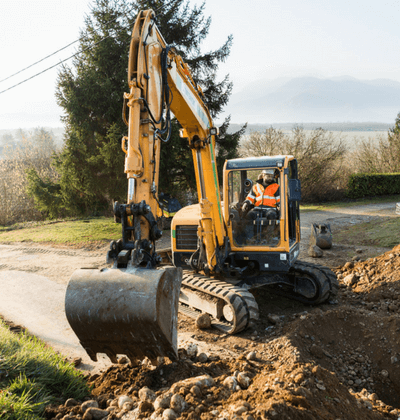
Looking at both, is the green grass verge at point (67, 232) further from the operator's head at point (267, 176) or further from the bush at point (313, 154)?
the bush at point (313, 154)

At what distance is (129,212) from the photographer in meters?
3.73

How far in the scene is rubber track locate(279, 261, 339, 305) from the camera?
6.44 metres

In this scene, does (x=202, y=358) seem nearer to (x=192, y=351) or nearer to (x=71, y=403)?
(x=192, y=351)

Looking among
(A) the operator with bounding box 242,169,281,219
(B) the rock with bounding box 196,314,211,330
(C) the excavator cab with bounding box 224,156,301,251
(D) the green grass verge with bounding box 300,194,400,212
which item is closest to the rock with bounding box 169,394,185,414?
(B) the rock with bounding box 196,314,211,330

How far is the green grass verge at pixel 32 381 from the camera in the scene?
10.2ft

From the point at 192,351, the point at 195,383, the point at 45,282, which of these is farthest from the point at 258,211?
the point at 45,282

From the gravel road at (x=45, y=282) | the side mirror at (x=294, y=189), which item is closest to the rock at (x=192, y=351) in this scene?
the gravel road at (x=45, y=282)

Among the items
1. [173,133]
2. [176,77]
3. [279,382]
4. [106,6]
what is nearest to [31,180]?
[173,133]

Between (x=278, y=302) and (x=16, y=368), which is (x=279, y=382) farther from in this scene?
(x=278, y=302)

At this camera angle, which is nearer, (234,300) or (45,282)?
(234,300)

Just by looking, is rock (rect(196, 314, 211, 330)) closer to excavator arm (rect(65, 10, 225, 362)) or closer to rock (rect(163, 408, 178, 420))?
excavator arm (rect(65, 10, 225, 362))

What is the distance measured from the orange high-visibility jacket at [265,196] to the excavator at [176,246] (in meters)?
0.10

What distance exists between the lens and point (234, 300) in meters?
5.45

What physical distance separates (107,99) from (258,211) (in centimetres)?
936
